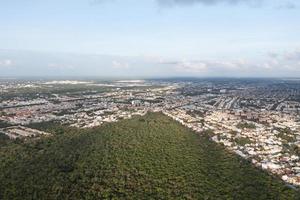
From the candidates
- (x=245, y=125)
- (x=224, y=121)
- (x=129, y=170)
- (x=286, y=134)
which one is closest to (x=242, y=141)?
(x=286, y=134)

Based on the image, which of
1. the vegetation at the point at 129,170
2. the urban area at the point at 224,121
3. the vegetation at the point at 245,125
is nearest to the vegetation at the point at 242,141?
the urban area at the point at 224,121

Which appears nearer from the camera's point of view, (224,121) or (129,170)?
(129,170)

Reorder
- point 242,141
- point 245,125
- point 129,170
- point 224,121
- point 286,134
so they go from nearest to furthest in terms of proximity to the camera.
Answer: point 129,170, point 242,141, point 286,134, point 245,125, point 224,121

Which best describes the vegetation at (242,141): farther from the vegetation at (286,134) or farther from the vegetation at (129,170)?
the vegetation at (286,134)

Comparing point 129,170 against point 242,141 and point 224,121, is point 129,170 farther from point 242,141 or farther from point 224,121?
point 224,121

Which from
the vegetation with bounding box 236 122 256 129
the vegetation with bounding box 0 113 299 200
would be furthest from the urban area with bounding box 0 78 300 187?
the vegetation with bounding box 0 113 299 200

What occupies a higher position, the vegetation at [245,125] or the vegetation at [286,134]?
the vegetation at [245,125]

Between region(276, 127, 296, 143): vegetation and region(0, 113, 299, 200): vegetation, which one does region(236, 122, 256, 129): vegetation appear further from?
region(0, 113, 299, 200): vegetation

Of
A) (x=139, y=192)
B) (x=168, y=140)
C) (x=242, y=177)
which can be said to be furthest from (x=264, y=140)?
(x=139, y=192)

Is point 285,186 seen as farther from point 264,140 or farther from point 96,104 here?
point 96,104
